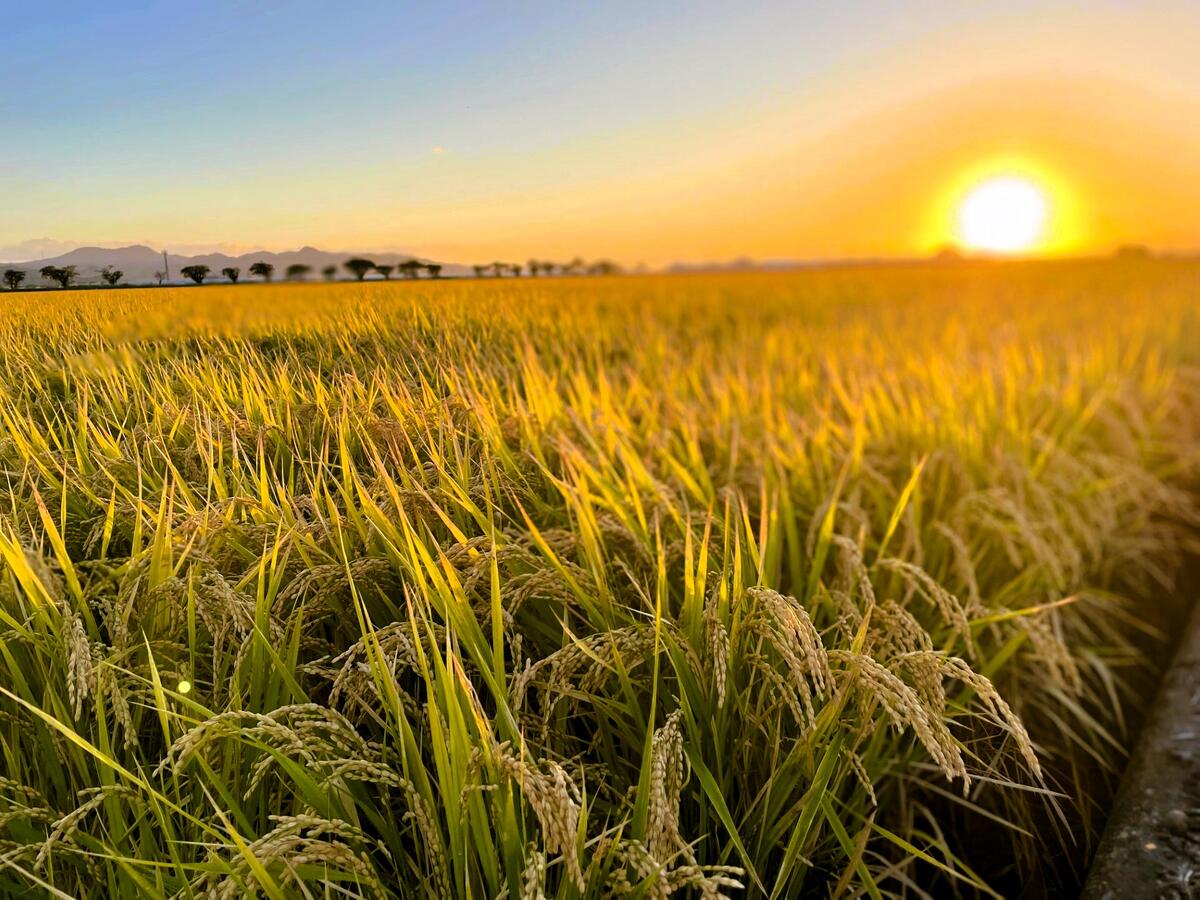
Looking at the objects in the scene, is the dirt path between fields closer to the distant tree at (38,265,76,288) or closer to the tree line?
the tree line

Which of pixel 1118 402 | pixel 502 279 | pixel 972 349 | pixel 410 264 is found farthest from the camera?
pixel 972 349

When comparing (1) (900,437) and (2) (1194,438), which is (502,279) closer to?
(1) (900,437)

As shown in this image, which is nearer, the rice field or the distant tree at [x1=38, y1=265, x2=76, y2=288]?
the rice field

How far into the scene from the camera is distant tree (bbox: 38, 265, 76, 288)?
1.77 meters

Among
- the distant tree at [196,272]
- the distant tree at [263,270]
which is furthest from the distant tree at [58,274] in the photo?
the distant tree at [263,270]

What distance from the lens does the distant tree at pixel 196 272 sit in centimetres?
187

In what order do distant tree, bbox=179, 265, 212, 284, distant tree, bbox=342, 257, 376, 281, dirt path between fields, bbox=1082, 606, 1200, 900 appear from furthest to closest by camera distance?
distant tree, bbox=342, 257, 376, 281 → distant tree, bbox=179, 265, 212, 284 → dirt path between fields, bbox=1082, 606, 1200, 900

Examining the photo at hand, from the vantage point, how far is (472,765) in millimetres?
1162

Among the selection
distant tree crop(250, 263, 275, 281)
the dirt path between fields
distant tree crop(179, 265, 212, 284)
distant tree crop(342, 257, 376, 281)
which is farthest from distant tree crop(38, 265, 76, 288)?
the dirt path between fields

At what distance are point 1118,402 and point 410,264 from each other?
4.57 meters

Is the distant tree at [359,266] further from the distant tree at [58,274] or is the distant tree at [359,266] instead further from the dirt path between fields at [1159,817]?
the dirt path between fields at [1159,817]

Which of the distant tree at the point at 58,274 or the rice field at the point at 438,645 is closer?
the rice field at the point at 438,645

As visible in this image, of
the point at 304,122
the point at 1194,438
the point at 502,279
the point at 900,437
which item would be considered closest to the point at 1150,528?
the point at 900,437

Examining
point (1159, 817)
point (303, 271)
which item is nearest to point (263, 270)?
point (303, 271)
